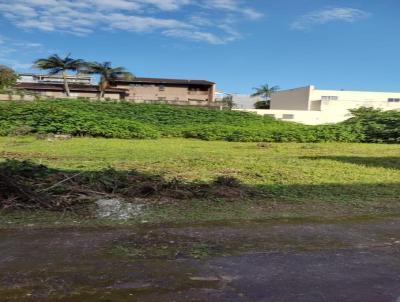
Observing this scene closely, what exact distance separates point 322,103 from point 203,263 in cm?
4958

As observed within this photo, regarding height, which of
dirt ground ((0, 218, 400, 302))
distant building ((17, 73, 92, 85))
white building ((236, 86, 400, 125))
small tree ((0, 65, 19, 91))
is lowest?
dirt ground ((0, 218, 400, 302))

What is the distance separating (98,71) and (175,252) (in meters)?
57.7

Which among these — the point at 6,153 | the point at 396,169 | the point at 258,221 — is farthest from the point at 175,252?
the point at 6,153

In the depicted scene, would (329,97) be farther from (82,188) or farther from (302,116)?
(82,188)

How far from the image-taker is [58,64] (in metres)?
56.7

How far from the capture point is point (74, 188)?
270 inches

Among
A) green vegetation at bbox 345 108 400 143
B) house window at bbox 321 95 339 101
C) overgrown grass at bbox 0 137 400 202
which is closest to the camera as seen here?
overgrown grass at bbox 0 137 400 202

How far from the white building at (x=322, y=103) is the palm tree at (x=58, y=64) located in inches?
926

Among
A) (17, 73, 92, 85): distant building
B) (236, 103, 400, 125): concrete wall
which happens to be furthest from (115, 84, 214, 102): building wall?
(236, 103, 400, 125): concrete wall

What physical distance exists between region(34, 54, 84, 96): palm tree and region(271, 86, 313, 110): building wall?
2635 centimetres

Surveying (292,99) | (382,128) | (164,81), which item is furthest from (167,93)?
(382,128)

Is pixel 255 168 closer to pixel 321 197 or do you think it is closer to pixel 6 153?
pixel 321 197

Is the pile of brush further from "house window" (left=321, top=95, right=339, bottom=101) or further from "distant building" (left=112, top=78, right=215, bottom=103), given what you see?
"distant building" (left=112, top=78, right=215, bottom=103)

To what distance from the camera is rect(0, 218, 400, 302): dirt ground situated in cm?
371
